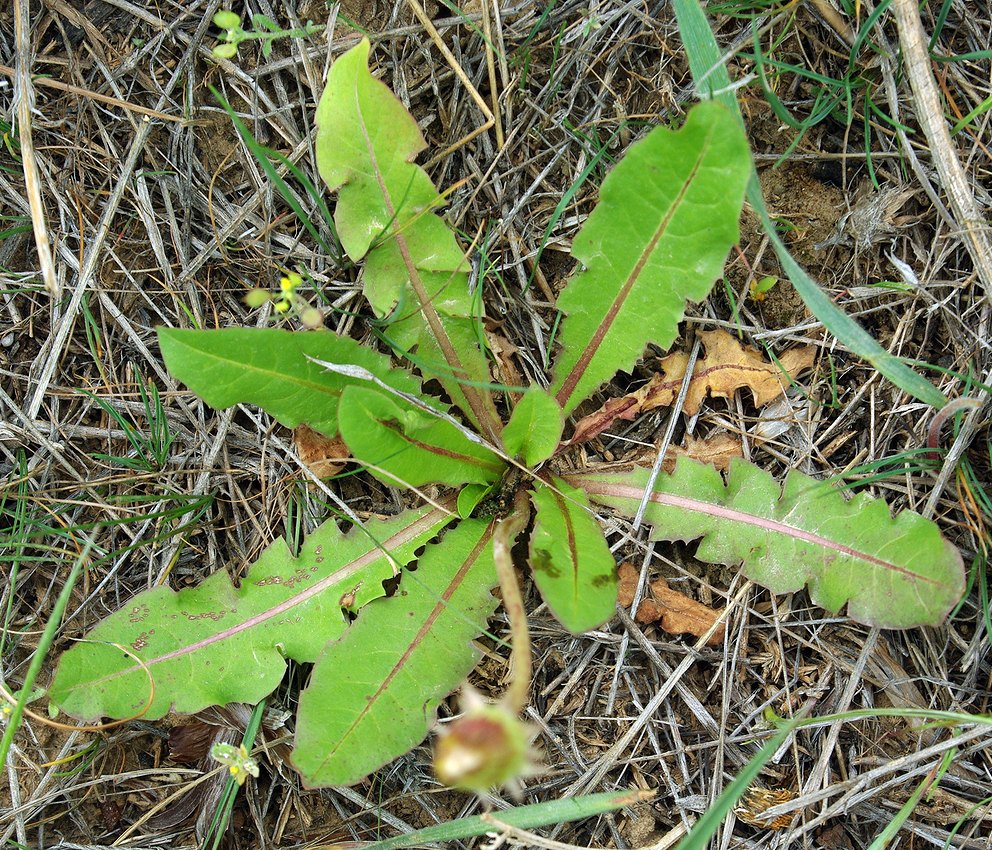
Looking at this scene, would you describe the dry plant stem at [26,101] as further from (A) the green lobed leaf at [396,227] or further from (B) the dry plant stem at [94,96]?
(A) the green lobed leaf at [396,227]

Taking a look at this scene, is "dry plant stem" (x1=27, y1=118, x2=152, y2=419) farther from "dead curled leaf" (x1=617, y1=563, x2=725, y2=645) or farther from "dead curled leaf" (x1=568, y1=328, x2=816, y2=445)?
"dead curled leaf" (x1=617, y1=563, x2=725, y2=645)

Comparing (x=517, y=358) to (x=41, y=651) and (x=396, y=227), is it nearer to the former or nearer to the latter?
(x=396, y=227)

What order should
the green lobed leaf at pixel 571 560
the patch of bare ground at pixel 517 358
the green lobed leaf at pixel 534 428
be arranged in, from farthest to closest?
the patch of bare ground at pixel 517 358 → the green lobed leaf at pixel 534 428 → the green lobed leaf at pixel 571 560

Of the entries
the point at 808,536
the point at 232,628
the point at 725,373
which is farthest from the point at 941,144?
the point at 232,628

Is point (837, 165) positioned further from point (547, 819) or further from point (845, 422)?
point (547, 819)

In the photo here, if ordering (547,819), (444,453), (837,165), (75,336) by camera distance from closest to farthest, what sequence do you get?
1. (547,819)
2. (444,453)
3. (837,165)
4. (75,336)

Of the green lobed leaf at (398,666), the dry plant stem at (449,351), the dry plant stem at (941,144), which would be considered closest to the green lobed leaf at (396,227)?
the dry plant stem at (449,351)

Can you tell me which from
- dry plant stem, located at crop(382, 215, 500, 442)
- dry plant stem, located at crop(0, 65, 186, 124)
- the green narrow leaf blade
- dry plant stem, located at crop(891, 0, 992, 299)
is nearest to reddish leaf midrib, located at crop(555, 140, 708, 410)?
dry plant stem, located at crop(382, 215, 500, 442)

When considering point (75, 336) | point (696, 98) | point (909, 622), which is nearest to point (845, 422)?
point (909, 622)
